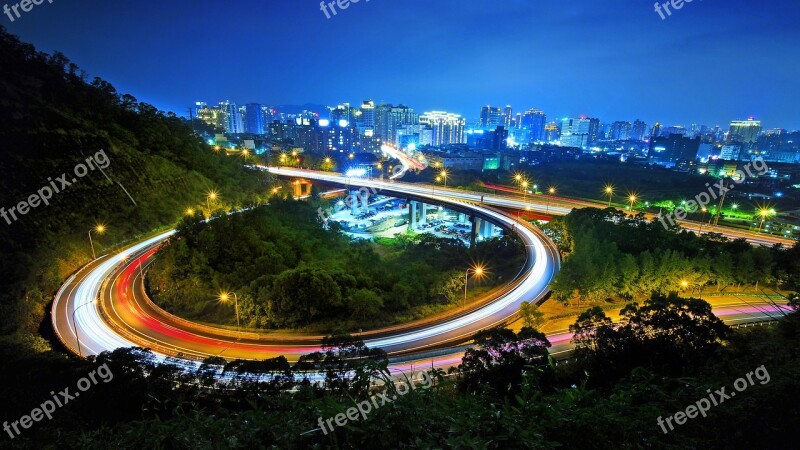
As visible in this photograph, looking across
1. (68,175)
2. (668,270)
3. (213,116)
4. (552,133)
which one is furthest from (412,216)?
(552,133)

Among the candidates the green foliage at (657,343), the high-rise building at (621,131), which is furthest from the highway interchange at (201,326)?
the high-rise building at (621,131)

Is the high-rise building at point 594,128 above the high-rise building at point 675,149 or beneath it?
above

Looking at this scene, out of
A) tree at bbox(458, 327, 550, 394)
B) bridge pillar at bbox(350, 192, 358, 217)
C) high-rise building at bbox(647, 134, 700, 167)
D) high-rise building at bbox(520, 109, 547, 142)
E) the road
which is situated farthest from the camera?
high-rise building at bbox(520, 109, 547, 142)

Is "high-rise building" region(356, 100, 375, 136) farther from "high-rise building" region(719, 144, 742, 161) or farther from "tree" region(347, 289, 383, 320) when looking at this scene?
"tree" region(347, 289, 383, 320)

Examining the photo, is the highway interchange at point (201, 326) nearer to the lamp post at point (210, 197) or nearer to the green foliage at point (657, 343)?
the green foliage at point (657, 343)

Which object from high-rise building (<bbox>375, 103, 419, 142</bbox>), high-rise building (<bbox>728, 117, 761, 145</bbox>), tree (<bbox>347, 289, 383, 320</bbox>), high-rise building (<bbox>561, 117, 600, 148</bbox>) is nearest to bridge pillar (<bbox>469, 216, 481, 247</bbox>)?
tree (<bbox>347, 289, 383, 320</bbox>)
